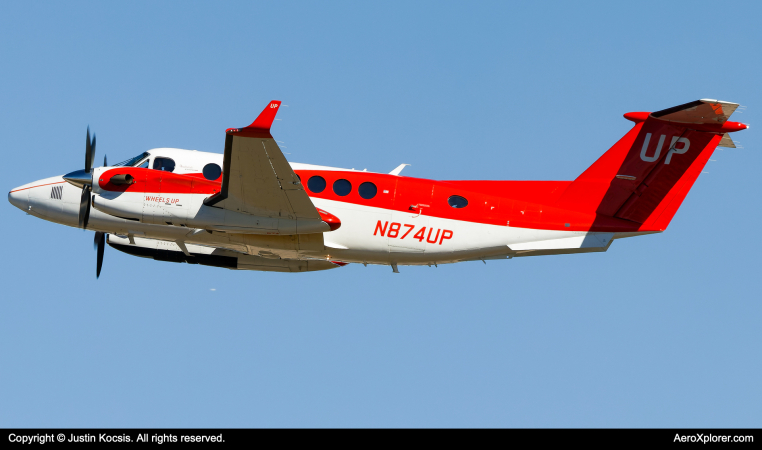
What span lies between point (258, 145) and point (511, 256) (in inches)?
275

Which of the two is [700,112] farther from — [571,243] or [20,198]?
[20,198]

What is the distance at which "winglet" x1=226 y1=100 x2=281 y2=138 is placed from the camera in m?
16.8

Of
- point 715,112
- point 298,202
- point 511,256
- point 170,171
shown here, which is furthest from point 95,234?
point 715,112

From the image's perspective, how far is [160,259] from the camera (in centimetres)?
2333

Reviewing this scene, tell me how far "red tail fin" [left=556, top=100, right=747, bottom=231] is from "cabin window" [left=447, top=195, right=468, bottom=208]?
94.4 inches

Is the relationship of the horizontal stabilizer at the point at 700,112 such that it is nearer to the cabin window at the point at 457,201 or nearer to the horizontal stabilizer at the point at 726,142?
the horizontal stabilizer at the point at 726,142

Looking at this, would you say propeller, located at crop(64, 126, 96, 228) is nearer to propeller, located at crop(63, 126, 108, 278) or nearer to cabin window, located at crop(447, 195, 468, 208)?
propeller, located at crop(63, 126, 108, 278)

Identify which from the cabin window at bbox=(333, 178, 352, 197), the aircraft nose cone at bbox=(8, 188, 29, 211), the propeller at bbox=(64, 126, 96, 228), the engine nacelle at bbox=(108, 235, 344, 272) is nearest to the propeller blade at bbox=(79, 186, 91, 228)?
the propeller at bbox=(64, 126, 96, 228)

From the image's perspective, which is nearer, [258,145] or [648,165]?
[258,145]

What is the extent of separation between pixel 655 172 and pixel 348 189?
762cm

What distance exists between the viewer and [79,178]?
64.5 feet

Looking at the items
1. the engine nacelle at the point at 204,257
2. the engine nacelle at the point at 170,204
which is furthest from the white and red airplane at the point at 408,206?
the engine nacelle at the point at 204,257

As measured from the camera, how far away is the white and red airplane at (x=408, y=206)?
63.0 ft

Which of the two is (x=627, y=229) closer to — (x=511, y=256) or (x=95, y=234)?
(x=511, y=256)
